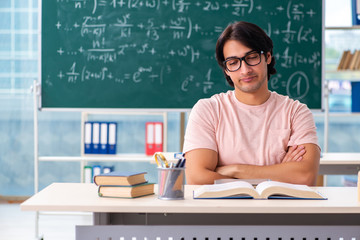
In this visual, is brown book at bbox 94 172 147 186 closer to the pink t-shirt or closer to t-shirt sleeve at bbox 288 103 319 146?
the pink t-shirt

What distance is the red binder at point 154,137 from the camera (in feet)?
14.2

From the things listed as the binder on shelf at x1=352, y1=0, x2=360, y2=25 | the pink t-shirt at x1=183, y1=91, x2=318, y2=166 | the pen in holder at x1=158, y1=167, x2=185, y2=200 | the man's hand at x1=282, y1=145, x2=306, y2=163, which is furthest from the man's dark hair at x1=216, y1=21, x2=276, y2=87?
the binder on shelf at x1=352, y1=0, x2=360, y2=25

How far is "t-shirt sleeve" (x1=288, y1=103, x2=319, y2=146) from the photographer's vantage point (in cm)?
218

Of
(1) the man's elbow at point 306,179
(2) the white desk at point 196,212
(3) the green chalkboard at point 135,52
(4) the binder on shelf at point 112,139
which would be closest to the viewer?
(2) the white desk at point 196,212

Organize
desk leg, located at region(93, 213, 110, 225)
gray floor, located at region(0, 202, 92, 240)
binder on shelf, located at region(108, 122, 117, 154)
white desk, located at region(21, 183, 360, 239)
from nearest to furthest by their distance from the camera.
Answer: white desk, located at region(21, 183, 360, 239) → desk leg, located at region(93, 213, 110, 225) → gray floor, located at region(0, 202, 92, 240) → binder on shelf, located at region(108, 122, 117, 154)

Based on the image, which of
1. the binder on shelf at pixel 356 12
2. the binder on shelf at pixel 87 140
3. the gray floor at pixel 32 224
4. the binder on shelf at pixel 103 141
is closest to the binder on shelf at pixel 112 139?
→ the binder on shelf at pixel 103 141

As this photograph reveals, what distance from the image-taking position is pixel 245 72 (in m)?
2.18

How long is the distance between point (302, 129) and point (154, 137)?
2310mm

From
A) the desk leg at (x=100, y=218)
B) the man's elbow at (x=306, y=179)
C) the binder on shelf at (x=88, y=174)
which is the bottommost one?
the binder on shelf at (x=88, y=174)

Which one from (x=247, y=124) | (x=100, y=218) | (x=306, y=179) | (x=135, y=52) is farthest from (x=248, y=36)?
(x=135, y=52)

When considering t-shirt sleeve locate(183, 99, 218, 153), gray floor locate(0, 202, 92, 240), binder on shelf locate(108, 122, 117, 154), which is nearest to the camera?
t-shirt sleeve locate(183, 99, 218, 153)

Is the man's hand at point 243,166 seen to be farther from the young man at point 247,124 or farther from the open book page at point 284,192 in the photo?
the open book page at point 284,192

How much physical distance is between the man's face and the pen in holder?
78 cm

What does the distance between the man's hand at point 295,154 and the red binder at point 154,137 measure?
224 centimetres
